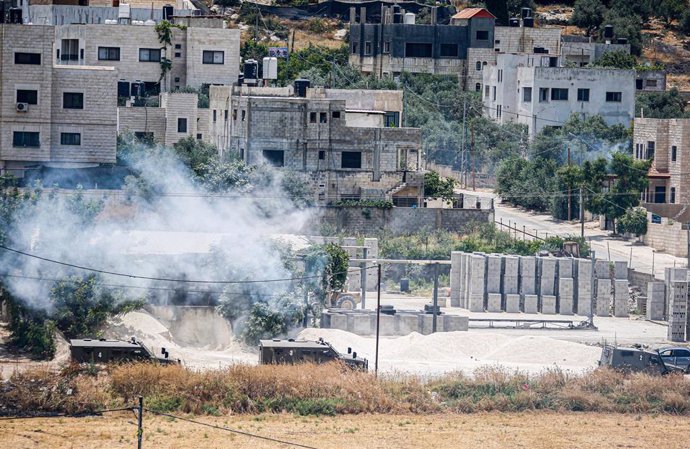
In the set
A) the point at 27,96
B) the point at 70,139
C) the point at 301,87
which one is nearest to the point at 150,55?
the point at 301,87

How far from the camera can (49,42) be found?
7362 centimetres

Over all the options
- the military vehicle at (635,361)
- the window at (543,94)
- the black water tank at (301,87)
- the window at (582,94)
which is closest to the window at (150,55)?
the black water tank at (301,87)

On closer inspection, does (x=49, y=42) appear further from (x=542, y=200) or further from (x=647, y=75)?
(x=647, y=75)

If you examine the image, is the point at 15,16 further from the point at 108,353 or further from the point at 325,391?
the point at 325,391

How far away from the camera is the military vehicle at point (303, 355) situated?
53656mm

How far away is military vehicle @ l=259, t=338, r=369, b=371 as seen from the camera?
2112 inches

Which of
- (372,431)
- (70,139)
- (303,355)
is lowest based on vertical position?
(372,431)

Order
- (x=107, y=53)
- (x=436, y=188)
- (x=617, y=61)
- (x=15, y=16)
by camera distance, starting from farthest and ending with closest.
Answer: (x=617, y=61), (x=107, y=53), (x=436, y=188), (x=15, y=16)

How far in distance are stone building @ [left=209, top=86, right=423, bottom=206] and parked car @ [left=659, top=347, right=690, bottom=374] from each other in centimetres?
2271

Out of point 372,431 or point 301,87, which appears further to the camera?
point 301,87

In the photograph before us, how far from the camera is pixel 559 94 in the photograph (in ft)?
319

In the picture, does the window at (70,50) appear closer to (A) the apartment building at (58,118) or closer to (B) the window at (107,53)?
(B) the window at (107,53)

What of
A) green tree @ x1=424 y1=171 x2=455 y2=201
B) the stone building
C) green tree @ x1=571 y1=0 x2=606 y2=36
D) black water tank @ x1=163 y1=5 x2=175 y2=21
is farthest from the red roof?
the stone building

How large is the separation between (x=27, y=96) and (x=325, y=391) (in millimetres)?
26429
